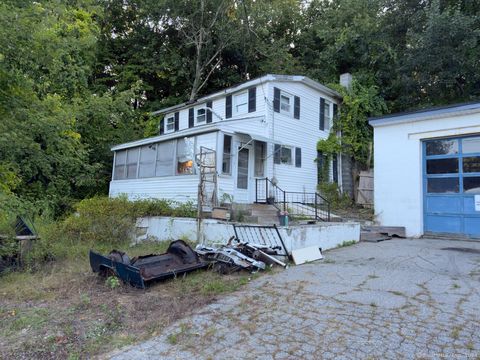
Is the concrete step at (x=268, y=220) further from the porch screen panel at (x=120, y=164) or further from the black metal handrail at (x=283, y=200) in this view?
the porch screen panel at (x=120, y=164)

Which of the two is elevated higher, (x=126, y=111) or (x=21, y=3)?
(x=21, y=3)

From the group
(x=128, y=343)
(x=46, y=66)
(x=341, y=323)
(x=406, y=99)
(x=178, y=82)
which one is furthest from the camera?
(x=178, y=82)

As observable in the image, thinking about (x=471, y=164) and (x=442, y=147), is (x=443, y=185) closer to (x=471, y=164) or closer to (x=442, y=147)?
(x=471, y=164)

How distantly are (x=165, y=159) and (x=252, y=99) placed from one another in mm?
4812

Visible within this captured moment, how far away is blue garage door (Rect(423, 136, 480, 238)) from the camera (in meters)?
10.5

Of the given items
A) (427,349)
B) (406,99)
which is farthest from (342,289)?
(406,99)

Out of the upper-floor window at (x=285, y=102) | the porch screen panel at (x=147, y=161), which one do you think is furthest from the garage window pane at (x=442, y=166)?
the porch screen panel at (x=147, y=161)

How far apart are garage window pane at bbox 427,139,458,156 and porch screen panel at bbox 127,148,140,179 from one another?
11042 mm

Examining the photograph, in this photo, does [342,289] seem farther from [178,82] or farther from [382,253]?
[178,82]

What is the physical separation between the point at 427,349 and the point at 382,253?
5163mm

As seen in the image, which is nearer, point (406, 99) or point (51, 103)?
point (51, 103)

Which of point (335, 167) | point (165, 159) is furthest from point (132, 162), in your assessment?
point (335, 167)

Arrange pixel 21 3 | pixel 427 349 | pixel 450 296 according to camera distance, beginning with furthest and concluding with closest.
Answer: pixel 21 3 < pixel 450 296 < pixel 427 349

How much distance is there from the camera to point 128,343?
12.7ft
